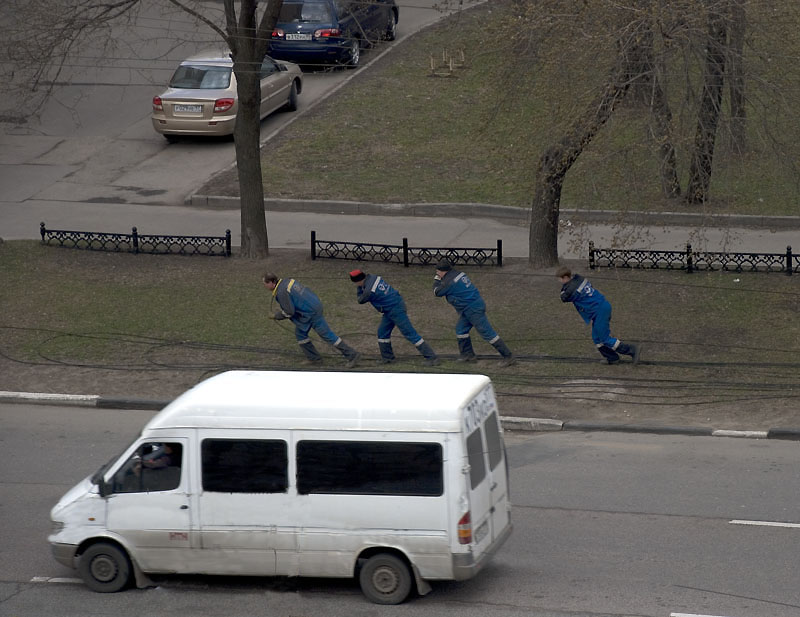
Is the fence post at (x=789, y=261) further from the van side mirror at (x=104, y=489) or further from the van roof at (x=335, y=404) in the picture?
the van side mirror at (x=104, y=489)

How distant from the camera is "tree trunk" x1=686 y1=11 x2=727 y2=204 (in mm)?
14094

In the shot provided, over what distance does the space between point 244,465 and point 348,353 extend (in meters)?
6.43

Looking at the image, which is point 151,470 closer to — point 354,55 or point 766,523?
point 766,523

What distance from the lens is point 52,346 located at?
15.7 m

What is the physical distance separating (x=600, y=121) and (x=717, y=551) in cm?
716

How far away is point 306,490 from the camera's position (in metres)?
8.24

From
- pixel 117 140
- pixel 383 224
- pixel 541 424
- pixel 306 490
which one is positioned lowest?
pixel 383 224

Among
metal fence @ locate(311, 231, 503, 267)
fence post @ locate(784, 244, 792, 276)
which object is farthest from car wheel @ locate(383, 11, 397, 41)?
fence post @ locate(784, 244, 792, 276)

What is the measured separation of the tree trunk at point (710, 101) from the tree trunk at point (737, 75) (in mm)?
119

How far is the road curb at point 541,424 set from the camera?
40.3 feet

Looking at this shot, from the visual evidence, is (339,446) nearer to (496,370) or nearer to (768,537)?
(768,537)

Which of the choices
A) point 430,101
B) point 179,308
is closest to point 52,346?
point 179,308

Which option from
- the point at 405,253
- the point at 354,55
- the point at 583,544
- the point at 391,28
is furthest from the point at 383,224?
the point at 583,544

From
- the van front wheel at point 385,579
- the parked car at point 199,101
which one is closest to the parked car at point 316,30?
the parked car at point 199,101
